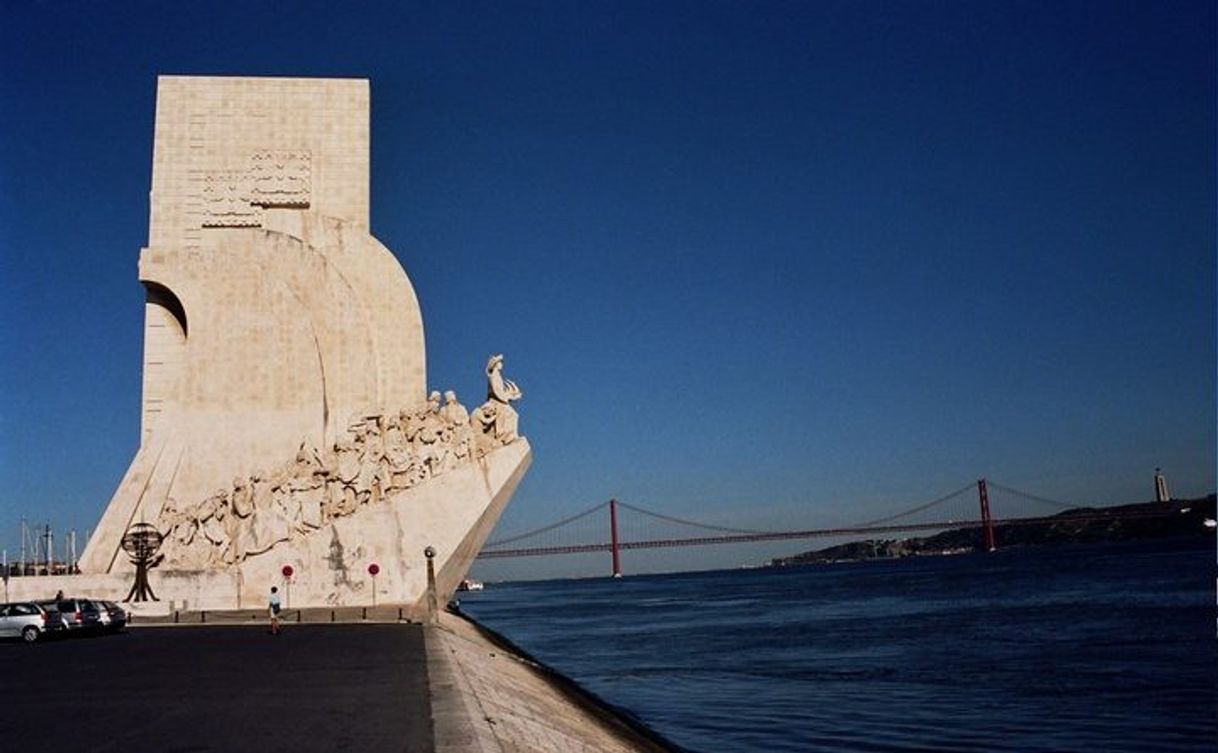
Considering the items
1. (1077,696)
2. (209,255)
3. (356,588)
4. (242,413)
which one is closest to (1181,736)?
(1077,696)

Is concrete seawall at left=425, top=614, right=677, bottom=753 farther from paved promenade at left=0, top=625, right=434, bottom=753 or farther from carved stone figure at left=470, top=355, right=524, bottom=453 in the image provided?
carved stone figure at left=470, top=355, right=524, bottom=453

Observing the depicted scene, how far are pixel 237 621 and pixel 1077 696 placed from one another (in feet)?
32.2

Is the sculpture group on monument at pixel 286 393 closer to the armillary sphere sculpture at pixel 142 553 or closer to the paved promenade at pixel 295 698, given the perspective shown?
the armillary sphere sculpture at pixel 142 553

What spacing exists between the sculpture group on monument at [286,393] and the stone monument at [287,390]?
0.03 meters

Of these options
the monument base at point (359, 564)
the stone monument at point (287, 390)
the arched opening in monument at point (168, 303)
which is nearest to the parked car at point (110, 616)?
the monument base at point (359, 564)

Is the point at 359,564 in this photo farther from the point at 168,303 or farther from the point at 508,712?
the point at 508,712

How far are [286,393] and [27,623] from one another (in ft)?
19.6

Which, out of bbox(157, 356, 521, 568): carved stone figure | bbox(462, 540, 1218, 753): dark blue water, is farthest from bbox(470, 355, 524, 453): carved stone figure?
bbox(462, 540, 1218, 753): dark blue water

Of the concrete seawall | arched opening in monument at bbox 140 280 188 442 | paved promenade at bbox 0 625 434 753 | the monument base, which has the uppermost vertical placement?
arched opening in monument at bbox 140 280 188 442

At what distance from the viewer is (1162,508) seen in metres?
61.2

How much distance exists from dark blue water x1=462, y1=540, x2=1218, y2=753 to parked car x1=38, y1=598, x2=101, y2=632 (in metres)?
5.76

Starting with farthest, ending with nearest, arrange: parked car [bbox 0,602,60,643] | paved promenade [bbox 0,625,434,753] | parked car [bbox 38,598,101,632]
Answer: parked car [bbox 38,598,101,632] → parked car [bbox 0,602,60,643] → paved promenade [bbox 0,625,434,753]

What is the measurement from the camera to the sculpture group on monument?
50.5 ft

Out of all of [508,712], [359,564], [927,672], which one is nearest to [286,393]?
[359,564]
